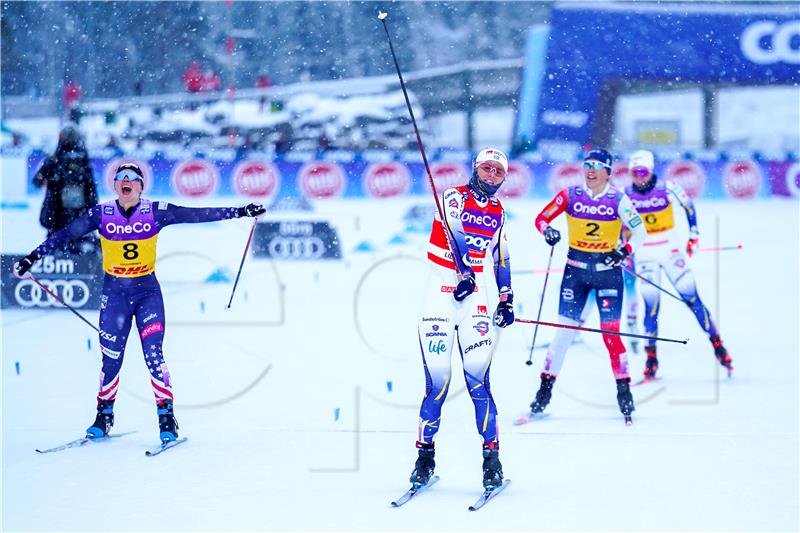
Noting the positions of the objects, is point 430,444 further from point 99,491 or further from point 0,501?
point 0,501

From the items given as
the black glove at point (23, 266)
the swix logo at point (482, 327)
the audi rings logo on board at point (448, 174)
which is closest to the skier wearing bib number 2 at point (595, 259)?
the swix logo at point (482, 327)

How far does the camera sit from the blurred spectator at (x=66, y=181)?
465 inches

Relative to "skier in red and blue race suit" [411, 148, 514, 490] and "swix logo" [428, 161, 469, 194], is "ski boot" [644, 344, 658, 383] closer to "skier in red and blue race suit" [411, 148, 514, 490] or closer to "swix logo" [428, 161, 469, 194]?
"skier in red and blue race suit" [411, 148, 514, 490]

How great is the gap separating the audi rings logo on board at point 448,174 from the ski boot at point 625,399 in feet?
60.2

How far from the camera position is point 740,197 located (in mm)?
27531

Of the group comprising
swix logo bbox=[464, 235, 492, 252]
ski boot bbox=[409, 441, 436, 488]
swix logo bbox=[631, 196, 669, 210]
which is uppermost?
swix logo bbox=[631, 196, 669, 210]

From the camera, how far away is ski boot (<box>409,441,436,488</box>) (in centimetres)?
616

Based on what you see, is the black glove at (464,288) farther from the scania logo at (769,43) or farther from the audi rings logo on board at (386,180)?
the scania logo at (769,43)

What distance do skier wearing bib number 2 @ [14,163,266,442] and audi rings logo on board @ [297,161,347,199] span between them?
19719 millimetres

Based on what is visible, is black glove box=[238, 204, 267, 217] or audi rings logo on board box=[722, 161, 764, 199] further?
audi rings logo on board box=[722, 161, 764, 199]

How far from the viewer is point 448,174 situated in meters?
26.6

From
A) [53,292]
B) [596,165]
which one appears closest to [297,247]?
[53,292]

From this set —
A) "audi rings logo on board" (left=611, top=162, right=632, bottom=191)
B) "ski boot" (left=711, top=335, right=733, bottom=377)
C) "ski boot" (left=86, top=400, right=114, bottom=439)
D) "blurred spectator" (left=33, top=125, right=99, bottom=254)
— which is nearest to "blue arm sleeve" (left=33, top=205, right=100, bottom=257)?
"ski boot" (left=86, top=400, right=114, bottom=439)

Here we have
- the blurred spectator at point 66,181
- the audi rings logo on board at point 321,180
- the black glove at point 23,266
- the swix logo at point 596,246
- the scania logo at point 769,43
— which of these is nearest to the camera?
the black glove at point 23,266
